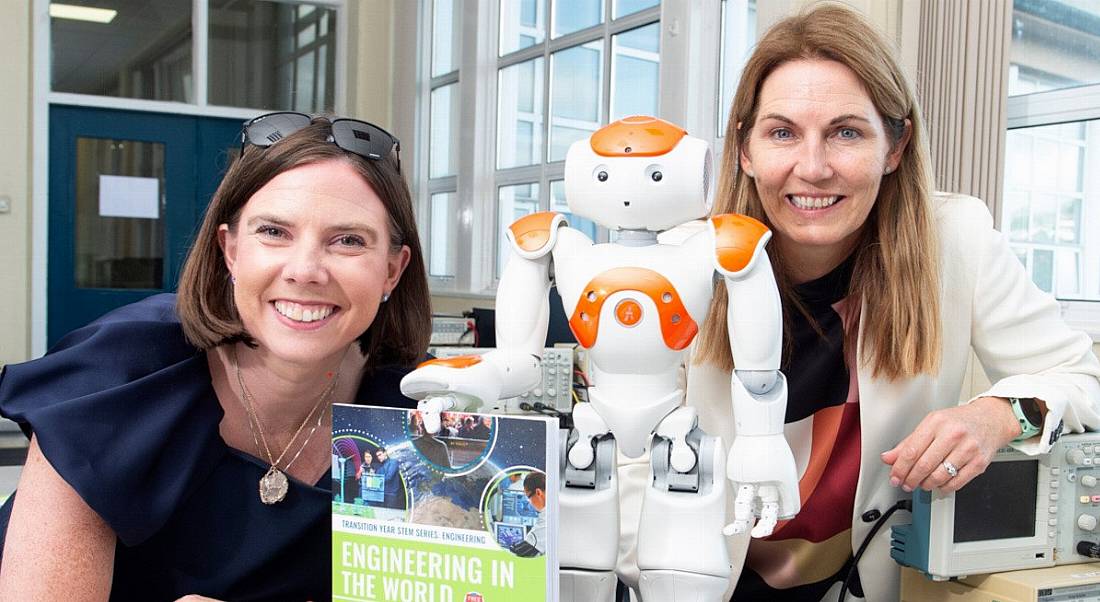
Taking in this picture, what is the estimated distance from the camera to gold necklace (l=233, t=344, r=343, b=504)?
1.21 metres

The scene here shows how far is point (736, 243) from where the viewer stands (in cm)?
100

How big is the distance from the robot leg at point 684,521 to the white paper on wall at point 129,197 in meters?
5.65

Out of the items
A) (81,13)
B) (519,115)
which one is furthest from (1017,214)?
(81,13)

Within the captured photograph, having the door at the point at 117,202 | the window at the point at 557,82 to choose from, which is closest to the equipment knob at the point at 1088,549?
the window at the point at 557,82

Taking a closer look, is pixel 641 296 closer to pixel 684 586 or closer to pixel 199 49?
pixel 684 586

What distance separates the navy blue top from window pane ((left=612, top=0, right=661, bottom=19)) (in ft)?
12.3

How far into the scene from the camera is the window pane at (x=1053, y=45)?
9.70 ft

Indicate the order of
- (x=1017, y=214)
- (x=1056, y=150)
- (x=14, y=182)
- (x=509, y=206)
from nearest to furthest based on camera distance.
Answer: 1. (x=1056, y=150)
2. (x=1017, y=214)
3. (x=14, y=182)
4. (x=509, y=206)

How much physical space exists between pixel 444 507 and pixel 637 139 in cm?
43

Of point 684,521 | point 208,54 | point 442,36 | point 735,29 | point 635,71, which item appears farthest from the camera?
point 442,36

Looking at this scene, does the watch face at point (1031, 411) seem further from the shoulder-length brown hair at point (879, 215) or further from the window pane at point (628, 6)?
the window pane at point (628, 6)

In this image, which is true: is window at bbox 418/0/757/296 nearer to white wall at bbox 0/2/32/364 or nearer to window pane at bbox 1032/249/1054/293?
window pane at bbox 1032/249/1054/293

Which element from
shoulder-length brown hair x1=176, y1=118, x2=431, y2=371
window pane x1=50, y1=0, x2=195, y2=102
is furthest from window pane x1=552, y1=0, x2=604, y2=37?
shoulder-length brown hair x1=176, y1=118, x2=431, y2=371

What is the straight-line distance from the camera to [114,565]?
1200mm
